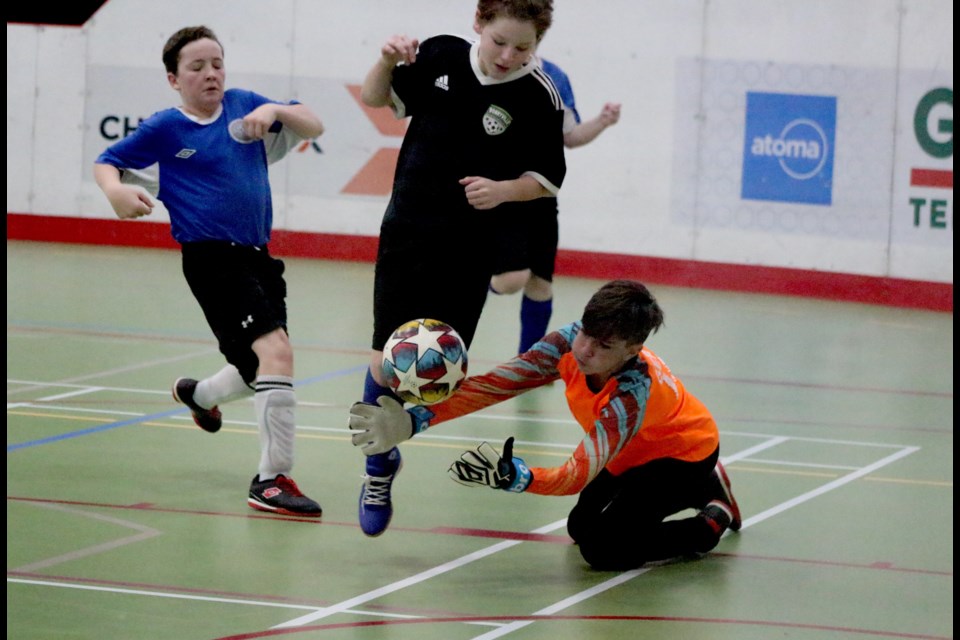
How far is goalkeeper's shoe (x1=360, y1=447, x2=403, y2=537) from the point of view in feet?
18.6

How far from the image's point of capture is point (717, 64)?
15.2m

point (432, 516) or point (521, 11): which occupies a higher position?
point (521, 11)

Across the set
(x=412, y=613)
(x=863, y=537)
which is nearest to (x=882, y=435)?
(x=863, y=537)

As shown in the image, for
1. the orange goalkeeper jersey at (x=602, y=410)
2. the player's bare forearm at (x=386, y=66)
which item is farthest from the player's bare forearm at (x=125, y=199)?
the orange goalkeeper jersey at (x=602, y=410)

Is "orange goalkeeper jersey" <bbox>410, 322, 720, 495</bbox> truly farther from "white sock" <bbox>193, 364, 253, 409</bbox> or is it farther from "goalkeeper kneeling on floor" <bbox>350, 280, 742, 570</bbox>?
"white sock" <bbox>193, 364, 253, 409</bbox>

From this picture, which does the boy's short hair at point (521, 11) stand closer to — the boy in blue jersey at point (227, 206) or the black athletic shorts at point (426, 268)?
the black athletic shorts at point (426, 268)

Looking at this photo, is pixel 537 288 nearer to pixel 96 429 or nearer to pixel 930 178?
pixel 96 429

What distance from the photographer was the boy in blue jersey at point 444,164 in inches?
223

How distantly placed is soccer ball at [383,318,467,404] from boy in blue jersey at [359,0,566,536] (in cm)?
31

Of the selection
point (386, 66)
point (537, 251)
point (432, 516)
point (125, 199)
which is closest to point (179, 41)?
point (125, 199)

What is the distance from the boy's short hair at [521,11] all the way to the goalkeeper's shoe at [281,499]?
207cm

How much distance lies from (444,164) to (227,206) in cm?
121

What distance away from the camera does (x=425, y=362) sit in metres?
5.25

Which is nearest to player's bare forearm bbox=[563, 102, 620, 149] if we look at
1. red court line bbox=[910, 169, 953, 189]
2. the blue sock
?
the blue sock
